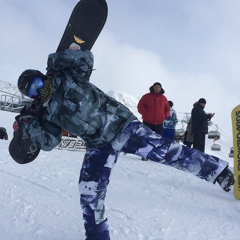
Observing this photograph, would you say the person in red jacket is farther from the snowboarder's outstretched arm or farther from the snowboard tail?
the snowboarder's outstretched arm

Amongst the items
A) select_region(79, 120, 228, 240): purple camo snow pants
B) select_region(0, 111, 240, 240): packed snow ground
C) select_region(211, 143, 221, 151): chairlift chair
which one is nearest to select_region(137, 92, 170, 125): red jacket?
select_region(0, 111, 240, 240): packed snow ground

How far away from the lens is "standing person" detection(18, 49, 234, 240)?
205 cm

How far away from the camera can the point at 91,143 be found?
214cm

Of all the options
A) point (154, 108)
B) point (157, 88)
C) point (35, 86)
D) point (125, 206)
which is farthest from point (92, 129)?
point (157, 88)

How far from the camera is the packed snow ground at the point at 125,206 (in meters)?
2.59

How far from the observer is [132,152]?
2100 millimetres

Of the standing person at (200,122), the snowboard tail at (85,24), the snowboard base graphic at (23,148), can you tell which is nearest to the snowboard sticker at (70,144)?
the standing person at (200,122)

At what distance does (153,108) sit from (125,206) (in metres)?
3.23

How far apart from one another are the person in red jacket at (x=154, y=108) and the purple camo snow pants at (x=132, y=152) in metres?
4.07

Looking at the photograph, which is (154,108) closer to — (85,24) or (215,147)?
(85,24)

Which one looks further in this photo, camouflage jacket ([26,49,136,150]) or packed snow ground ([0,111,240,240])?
packed snow ground ([0,111,240,240])

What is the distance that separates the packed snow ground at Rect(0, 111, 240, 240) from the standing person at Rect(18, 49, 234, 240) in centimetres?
59

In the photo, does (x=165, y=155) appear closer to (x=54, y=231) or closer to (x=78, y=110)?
(x=78, y=110)

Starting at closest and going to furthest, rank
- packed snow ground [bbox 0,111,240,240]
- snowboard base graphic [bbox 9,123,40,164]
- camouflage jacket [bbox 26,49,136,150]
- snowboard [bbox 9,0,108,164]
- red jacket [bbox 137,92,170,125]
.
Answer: camouflage jacket [bbox 26,49,136,150], snowboard base graphic [bbox 9,123,40,164], packed snow ground [bbox 0,111,240,240], snowboard [bbox 9,0,108,164], red jacket [bbox 137,92,170,125]
